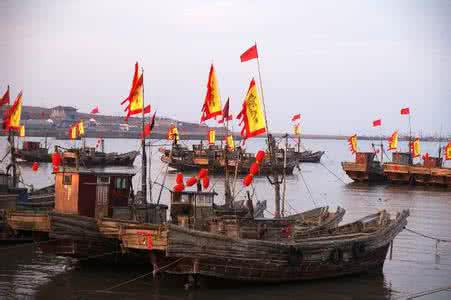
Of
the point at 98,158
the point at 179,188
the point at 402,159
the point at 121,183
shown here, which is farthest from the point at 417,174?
the point at 121,183

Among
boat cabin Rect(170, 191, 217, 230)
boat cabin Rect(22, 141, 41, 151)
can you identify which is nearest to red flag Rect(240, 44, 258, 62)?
boat cabin Rect(170, 191, 217, 230)

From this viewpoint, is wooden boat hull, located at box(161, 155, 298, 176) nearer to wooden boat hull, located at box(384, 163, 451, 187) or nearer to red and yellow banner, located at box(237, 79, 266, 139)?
wooden boat hull, located at box(384, 163, 451, 187)

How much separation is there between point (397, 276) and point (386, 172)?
46837 mm

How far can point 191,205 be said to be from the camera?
2792 centimetres

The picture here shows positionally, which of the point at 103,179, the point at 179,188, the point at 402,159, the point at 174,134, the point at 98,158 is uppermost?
the point at 174,134

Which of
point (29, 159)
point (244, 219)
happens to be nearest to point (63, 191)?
point (244, 219)

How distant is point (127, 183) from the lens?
28219mm

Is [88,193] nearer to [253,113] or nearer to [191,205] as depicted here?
[191,205]

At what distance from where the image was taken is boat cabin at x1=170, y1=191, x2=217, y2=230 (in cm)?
2756

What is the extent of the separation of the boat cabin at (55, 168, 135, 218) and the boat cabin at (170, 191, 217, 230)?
198 centimetres

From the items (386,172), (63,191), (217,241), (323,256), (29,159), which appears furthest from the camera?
(29,159)

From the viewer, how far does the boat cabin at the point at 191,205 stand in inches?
1085

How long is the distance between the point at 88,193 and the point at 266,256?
741 cm

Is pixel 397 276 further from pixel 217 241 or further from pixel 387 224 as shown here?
pixel 217 241
